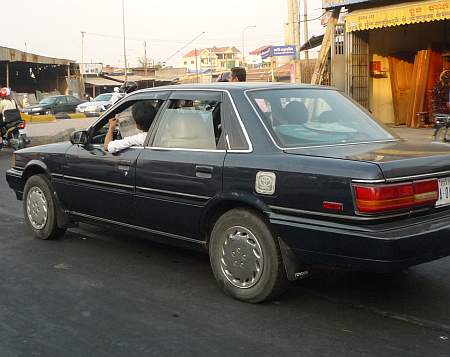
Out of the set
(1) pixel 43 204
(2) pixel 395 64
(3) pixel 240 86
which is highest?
(2) pixel 395 64

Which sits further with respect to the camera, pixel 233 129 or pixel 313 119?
pixel 313 119

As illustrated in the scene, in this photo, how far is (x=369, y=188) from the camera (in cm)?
356

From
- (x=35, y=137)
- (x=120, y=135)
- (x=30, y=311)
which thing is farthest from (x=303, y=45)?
(x=30, y=311)

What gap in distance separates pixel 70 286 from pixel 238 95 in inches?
79.6

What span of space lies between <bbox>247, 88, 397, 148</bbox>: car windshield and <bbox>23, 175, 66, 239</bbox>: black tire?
2.58m

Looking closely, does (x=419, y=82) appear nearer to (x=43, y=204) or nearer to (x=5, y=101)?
(x=5, y=101)

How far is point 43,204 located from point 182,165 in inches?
86.4

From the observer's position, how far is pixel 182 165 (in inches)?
180

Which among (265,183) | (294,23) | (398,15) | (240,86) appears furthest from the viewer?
(294,23)

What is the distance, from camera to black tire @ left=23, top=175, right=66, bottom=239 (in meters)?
6.01

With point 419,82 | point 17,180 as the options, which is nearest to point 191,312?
point 17,180

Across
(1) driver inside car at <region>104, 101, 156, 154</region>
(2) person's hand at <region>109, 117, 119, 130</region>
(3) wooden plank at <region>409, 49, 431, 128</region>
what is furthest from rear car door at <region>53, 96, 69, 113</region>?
(1) driver inside car at <region>104, 101, 156, 154</region>

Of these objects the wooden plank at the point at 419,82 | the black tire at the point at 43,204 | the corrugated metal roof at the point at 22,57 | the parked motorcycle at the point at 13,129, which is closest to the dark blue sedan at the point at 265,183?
the black tire at the point at 43,204

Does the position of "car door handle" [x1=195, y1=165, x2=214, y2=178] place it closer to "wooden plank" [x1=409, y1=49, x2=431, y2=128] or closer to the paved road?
the paved road
